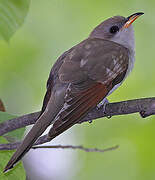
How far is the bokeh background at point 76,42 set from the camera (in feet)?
22.5

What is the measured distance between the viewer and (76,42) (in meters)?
7.70

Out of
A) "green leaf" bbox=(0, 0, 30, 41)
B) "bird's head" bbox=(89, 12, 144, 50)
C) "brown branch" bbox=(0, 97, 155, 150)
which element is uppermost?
"green leaf" bbox=(0, 0, 30, 41)

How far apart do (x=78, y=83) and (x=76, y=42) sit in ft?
11.7

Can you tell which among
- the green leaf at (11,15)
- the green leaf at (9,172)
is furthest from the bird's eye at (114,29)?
the green leaf at (9,172)

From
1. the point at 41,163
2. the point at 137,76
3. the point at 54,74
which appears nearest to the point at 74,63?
the point at 54,74

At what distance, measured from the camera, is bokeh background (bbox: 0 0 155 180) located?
6.85 metres

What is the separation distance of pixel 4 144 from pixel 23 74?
16.9 feet

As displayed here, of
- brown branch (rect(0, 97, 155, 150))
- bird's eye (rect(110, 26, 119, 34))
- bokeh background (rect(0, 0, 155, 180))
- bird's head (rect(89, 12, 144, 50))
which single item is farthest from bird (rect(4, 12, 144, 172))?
bokeh background (rect(0, 0, 155, 180))

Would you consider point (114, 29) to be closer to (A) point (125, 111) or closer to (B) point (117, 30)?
(B) point (117, 30)

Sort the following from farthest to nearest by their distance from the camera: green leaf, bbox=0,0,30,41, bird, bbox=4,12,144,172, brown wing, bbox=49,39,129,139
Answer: green leaf, bbox=0,0,30,41, brown wing, bbox=49,39,129,139, bird, bbox=4,12,144,172

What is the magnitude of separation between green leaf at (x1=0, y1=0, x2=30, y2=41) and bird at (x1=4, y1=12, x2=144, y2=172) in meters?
0.66

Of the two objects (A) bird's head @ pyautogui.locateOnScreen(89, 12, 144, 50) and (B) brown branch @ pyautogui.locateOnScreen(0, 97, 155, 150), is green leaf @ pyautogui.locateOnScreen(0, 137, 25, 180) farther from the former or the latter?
(A) bird's head @ pyautogui.locateOnScreen(89, 12, 144, 50)

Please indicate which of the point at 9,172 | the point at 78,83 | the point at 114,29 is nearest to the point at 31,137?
the point at 9,172

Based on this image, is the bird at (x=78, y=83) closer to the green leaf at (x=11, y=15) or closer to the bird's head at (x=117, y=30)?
the bird's head at (x=117, y=30)
